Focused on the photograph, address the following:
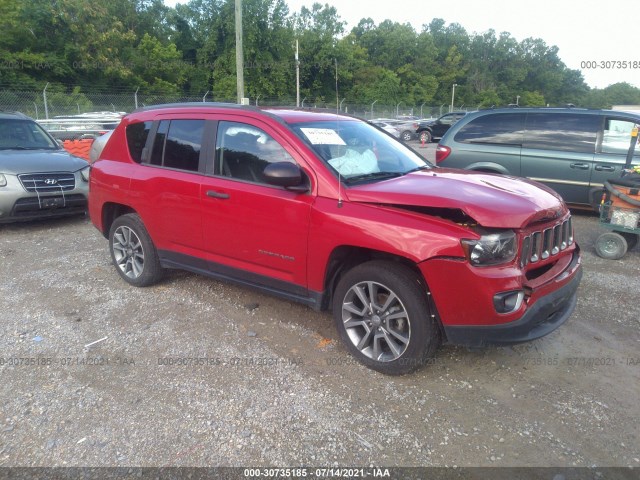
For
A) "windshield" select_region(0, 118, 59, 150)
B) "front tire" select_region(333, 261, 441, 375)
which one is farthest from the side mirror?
"windshield" select_region(0, 118, 59, 150)

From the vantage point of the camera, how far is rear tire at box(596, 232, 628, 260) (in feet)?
19.2

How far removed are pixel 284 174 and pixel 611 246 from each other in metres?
4.62

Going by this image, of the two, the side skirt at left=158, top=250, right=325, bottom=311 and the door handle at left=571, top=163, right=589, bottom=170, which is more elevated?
the door handle at left=571, top=163, right=589, bottom=170

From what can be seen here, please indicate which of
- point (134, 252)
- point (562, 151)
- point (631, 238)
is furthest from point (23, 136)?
point (631, 238)

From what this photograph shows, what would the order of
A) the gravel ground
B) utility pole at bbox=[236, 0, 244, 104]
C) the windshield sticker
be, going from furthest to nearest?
1. utility pole at bbox=[236, 0, 244, 104]
2. the windshield sticker
3. the gravel ground

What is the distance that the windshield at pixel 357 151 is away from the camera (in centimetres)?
369

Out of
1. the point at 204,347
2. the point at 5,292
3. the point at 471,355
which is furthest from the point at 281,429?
the point at 5,292

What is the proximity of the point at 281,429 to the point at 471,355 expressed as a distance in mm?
1606

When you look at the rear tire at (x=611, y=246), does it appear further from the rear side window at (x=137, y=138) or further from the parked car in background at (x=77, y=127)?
the parked car in background at (x=77, y=127)

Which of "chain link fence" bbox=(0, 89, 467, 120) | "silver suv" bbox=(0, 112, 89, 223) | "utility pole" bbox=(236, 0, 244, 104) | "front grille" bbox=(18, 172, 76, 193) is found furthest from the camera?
"chain link fence" bbox=(0, 89, 467, 120)

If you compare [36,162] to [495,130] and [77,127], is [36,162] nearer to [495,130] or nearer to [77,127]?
[495,130]

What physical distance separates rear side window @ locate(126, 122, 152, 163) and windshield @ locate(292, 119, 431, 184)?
179 centimetres

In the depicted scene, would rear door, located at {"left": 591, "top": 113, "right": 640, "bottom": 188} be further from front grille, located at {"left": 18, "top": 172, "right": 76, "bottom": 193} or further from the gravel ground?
front grille, located at {"left": 18, "top": 172, "right": 76, "bottom": 193}

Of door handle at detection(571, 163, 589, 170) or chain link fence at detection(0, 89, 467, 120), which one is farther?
chain link fence at detection(0, 89, 467, 120)
